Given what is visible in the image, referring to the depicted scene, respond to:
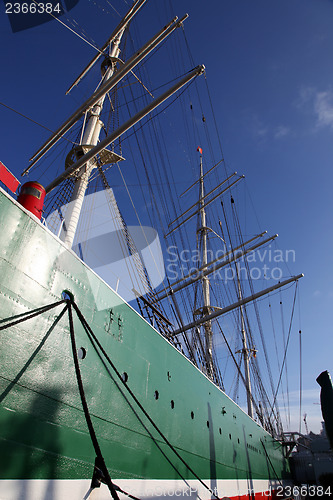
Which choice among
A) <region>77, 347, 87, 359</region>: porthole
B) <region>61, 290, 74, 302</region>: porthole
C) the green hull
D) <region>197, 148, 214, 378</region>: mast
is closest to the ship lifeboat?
the green hull

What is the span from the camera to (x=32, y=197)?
13.4 ft

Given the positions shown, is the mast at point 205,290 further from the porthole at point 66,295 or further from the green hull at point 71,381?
the porthole at point 66,295

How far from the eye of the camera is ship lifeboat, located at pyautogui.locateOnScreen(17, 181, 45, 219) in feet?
13.1

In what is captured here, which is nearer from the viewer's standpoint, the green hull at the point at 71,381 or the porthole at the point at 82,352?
the green hull at the point at 71,381

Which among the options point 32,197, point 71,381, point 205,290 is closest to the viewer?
point 71,381

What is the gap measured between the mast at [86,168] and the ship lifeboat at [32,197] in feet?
6.45

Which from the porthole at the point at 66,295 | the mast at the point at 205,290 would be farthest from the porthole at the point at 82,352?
the mast at the point at 205,290

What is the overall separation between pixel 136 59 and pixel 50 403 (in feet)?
31.1

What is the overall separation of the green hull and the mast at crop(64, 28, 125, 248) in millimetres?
2259

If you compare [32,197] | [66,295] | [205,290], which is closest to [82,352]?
[66,295]

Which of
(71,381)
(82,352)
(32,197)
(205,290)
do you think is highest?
(205,290)

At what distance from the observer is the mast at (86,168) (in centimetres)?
663

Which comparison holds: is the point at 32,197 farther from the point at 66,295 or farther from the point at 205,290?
the point at 205,290

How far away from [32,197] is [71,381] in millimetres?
2530
